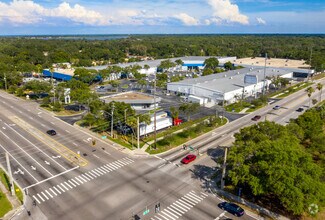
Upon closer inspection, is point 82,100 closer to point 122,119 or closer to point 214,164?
point 122,119

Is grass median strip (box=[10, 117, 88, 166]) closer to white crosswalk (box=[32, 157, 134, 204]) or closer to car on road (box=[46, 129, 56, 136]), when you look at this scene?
car on road (box=[46, 129, 56, 136])

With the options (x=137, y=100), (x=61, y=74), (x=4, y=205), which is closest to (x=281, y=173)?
(x=4, y=205)

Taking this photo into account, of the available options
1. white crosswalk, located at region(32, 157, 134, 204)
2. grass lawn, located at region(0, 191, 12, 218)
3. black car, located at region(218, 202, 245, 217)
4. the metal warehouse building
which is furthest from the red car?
the metal warehouse building

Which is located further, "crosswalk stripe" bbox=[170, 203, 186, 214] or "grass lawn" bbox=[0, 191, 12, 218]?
"crosswalk stripe" bbox=[170, 203, 186, 214]

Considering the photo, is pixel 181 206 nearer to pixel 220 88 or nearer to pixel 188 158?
pixel 188 158

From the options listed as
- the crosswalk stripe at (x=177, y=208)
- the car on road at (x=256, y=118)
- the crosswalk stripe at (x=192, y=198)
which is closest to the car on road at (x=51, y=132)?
the crosswalk stripe at (x=177, y=208)

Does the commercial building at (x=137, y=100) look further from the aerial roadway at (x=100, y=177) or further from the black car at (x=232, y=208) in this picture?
the black car at (x=232, y=208)

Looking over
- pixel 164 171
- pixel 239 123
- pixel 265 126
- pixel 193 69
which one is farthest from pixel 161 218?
pixel 193 69
